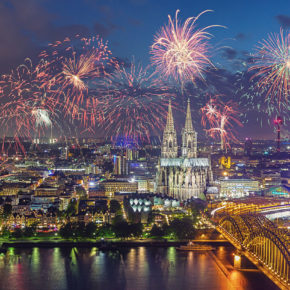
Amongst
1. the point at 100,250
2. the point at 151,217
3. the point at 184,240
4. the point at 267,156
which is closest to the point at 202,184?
the point at 151,217

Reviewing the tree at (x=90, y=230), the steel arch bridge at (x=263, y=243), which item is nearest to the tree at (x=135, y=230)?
the tree at (x=90, y=230)

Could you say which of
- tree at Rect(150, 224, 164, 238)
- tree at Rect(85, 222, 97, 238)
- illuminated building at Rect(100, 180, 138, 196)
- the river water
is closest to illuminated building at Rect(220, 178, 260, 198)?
illuminated building at Rect(100, 180, 138, 196)

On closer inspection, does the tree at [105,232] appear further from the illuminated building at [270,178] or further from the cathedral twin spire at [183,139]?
the illuminated building at [270,178]

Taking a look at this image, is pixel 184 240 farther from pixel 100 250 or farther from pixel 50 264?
pixel 50 264

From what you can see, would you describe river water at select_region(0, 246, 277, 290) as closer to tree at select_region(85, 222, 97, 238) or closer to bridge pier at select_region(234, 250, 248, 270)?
bridge pier at select_region(234, 250, 248, 270)

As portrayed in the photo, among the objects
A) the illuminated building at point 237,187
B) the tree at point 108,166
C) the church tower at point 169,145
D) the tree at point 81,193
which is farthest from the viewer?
the tree at point 108,166
